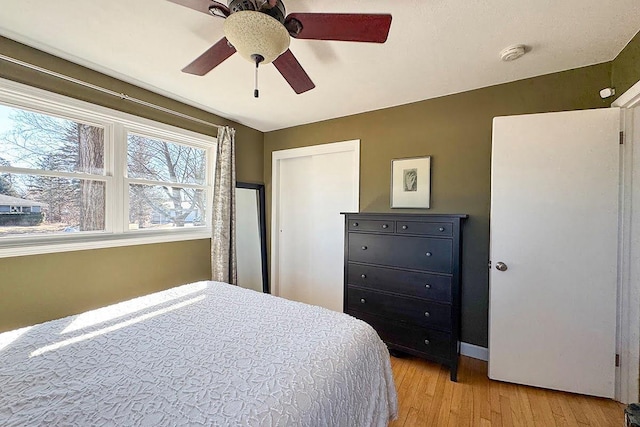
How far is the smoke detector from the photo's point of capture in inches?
65.9

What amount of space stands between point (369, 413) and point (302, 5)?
2.03m

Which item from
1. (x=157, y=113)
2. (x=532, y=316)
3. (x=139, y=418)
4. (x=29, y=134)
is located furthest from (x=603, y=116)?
(x=29, y=134)

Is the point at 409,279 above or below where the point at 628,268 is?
below

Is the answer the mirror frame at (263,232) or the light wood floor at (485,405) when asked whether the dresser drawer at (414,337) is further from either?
the mirror frame at (263,232)

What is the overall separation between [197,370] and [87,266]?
5.78 feet

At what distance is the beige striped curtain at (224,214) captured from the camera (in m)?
2.81

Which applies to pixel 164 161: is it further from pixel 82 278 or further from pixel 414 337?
pixel 414 337

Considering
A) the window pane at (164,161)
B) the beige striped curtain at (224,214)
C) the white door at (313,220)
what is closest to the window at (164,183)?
the window pane at (164,161)

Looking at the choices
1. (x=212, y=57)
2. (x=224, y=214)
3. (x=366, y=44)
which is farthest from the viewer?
(x=224, y=214)

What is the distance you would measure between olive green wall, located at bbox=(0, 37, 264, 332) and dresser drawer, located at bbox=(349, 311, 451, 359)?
189cm

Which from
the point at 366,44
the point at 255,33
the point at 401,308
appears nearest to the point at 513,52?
the point at 366,44

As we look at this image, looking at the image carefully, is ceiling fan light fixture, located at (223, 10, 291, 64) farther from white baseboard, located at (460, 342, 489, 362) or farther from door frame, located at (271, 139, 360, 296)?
white baseboard, located at (460, 342, 489, 362)

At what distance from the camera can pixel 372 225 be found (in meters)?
2.31

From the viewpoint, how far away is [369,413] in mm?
1119
